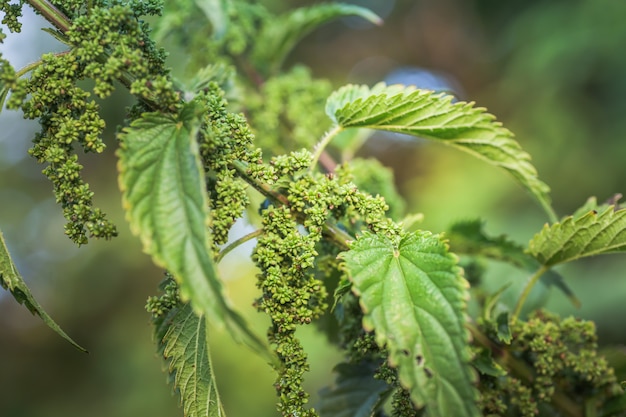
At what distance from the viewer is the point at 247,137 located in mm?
1212

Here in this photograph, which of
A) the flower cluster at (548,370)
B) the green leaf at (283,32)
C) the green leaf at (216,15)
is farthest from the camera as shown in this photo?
the green leaf at (283,32)

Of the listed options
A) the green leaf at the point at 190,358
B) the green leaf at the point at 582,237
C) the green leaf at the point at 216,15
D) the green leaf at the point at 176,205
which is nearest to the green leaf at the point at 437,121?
the green leaf at the point at 582,237

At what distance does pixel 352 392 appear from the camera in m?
1.58

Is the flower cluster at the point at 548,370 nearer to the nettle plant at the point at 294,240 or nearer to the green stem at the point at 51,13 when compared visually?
the nettle plant at the point at 294,240

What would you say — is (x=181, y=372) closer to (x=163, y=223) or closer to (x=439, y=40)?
(x=163, y=223)

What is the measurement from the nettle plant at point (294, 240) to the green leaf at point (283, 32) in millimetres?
831

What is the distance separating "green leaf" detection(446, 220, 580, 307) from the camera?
5.57 ft

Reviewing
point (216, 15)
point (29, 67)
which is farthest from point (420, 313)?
point (216, 15)

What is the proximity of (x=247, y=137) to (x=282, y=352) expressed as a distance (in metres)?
0.46

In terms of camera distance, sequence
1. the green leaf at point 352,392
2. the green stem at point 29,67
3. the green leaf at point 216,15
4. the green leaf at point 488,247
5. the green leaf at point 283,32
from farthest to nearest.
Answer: the green leaf at point 283,32, the green leaf at point 216,15, the green leaf at point 488,247, the green leaf at point 352,392, the green stem at point 29,67

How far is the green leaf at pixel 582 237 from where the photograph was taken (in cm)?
129

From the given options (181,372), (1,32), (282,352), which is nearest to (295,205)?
(282,352)

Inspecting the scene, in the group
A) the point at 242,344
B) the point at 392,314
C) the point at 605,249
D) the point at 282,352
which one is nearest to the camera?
the point at 242,344

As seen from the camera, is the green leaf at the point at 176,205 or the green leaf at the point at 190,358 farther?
the green leaf at the point at 190,358
